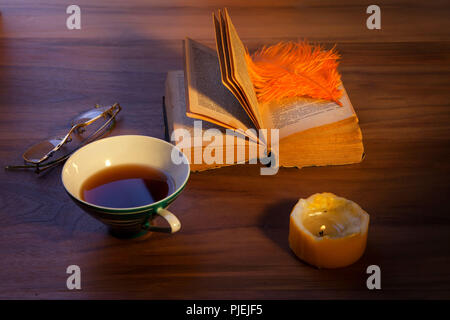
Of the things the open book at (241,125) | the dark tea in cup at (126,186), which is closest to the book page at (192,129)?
the open book at (241,125)

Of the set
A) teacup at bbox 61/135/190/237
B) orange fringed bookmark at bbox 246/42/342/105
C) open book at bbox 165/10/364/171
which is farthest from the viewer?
orange fringed bookmark at bbox 246/42/342/105

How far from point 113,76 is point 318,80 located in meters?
0.48

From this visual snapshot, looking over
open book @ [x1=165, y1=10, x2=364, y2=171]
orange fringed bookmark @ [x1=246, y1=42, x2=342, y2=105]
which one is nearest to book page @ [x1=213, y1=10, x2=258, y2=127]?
open book @ [x1=165, y1=10, x2=364, y2=171]

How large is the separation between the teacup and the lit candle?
0.18 meters

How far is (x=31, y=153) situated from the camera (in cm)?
102

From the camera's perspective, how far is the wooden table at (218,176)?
0.81m

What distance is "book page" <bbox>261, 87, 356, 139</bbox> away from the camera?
3.32 feet

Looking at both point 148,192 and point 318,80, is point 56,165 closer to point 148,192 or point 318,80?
point 148,192

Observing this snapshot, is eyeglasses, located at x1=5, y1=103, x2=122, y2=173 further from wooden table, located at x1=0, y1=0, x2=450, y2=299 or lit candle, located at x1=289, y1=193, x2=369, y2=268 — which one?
lit candle, located at x1=289, y1=193, x2=369, y2=268

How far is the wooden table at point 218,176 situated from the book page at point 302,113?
0.28 feet

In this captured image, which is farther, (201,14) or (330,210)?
(201,14)

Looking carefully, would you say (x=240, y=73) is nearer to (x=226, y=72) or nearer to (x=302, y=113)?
(x=226, y=72)
